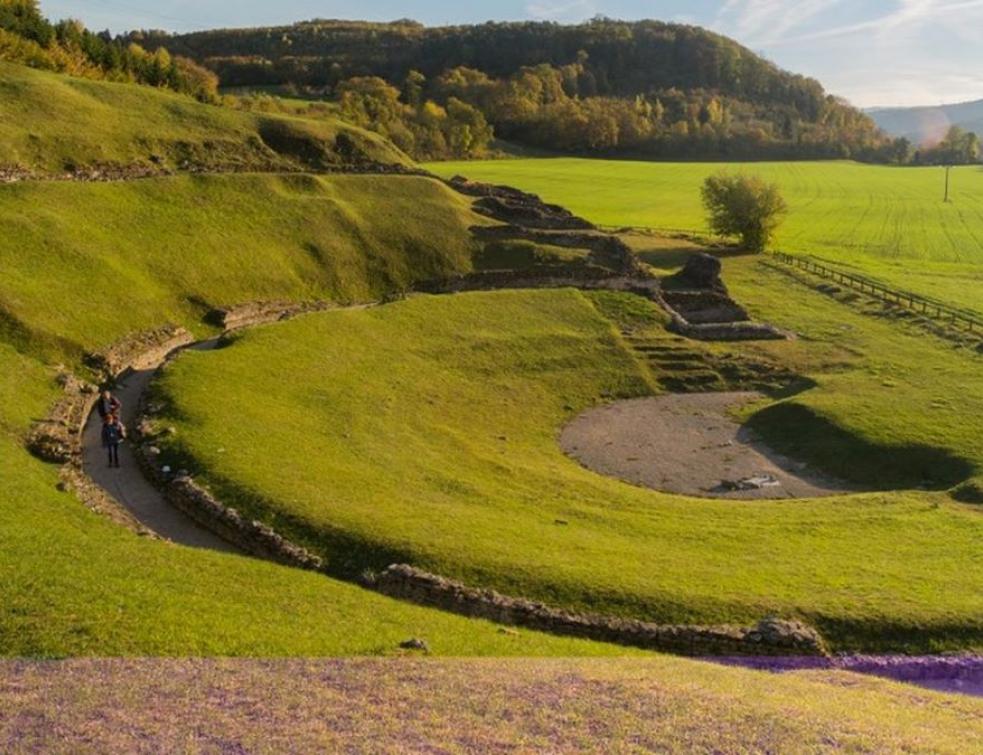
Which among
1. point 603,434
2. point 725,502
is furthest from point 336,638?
point 603,434

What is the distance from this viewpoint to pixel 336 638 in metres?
17.5

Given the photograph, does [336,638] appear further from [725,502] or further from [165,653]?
[725,502]

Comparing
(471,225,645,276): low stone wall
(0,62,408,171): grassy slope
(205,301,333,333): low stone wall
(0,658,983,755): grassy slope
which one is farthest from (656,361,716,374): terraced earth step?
(0,62,408,171): grassy slope

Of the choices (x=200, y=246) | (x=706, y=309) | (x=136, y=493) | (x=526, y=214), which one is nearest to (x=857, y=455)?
(x=706, y=309)

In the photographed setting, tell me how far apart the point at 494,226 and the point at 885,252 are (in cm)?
4598

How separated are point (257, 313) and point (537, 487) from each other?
21965mm

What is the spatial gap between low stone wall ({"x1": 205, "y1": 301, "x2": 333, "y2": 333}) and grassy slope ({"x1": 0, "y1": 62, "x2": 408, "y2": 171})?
1554cm

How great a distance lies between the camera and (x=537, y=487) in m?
29.9

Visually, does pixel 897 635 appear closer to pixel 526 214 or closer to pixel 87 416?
pixel 87 416

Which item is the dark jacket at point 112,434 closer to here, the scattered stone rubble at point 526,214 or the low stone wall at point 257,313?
the low stone wall at point 257,313

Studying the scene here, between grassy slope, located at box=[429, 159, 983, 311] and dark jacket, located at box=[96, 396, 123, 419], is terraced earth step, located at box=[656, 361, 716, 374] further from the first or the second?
dark jacket, located at box=[96, 396, 123, 419]

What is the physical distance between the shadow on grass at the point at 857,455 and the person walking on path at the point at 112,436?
990 inches

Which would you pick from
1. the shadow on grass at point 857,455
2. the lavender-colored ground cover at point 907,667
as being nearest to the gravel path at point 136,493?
the lavender-colored ground cover at point 907,667

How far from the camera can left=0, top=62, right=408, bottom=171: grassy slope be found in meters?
52.8
